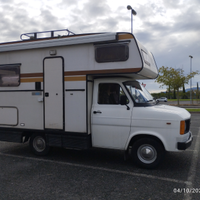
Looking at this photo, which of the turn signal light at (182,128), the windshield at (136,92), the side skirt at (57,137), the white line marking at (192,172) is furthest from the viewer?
the side skirt at (57,137)

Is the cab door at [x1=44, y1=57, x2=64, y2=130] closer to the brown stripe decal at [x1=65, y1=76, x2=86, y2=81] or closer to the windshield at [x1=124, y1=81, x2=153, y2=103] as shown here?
the brown stripe decal at [x1=65, y1=76, x2=86, y2=81]

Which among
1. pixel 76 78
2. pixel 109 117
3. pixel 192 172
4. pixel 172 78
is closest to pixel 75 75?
pixel 76 78

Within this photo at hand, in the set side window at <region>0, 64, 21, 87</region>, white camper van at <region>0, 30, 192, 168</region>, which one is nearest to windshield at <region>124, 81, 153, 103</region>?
white camper van at <region>0, 30, 192, 168</region>

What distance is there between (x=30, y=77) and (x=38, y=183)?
298 cm

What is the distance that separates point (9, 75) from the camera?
21.5 feet

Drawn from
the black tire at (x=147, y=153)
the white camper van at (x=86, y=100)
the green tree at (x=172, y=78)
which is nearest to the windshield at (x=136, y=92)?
the white camper van at (x=86, y=100)

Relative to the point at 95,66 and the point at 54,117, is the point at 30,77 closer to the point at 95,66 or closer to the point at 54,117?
the point at 54,117

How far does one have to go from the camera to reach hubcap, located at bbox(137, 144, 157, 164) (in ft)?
17.0

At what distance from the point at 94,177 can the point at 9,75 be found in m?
3.88

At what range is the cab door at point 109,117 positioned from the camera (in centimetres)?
536

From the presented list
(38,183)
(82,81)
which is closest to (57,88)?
(82,81)

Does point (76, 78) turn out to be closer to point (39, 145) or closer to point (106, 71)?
point (106, 71)

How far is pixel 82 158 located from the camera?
20.2 feet

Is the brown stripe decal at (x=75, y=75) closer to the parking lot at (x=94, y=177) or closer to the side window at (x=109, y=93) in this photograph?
the side window at (x=109, y=93)
